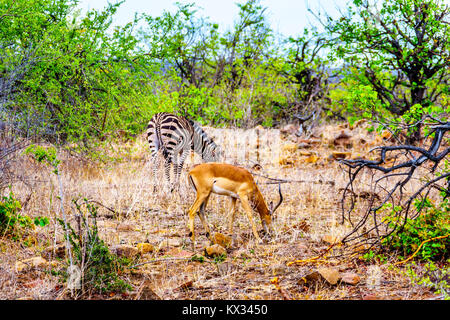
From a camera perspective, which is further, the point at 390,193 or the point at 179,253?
the point at 179,253

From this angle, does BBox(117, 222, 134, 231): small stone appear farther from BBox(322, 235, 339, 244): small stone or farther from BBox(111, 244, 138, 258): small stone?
BBox(322, 235, 339, 244): small stone

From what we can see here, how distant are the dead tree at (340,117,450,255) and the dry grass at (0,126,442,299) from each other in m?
0.37

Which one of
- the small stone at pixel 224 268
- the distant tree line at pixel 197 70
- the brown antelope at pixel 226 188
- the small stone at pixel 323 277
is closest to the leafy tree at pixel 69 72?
the distant tree line at pixel 197 70

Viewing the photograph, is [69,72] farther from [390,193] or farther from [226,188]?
[390,193]

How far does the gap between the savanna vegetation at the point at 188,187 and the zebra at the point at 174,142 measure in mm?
735

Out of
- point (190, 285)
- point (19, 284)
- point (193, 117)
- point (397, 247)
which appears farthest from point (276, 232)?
point (193, 117)

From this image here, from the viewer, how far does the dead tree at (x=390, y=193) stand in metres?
5.02

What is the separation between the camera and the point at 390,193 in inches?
198

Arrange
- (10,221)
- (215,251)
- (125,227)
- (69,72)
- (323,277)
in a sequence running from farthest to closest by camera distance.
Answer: (69,72), (125,227), (10,221), (215,251), (323,277)

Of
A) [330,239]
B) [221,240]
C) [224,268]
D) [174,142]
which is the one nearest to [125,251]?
[224,268]

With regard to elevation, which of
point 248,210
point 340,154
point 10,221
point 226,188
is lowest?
point 10,221

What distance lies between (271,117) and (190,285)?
17832 millimetres

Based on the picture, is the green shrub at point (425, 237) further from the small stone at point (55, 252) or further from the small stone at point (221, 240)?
the small stone at point (55, 252)

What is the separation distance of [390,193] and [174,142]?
8254 millimetres
